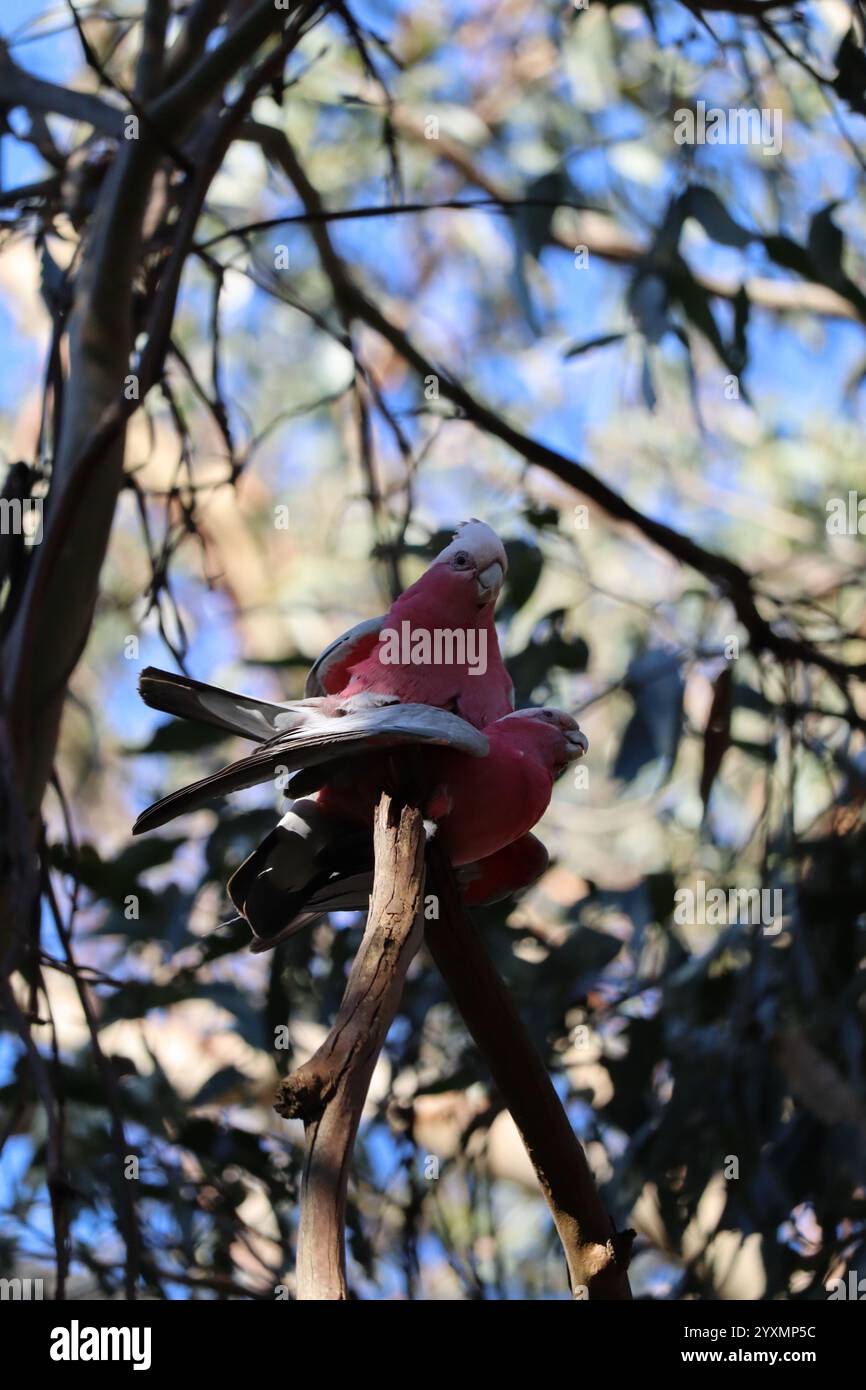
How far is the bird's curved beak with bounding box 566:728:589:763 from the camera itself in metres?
Answer: 1.70

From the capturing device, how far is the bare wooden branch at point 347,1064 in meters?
1.11

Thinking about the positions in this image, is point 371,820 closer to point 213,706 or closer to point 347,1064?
point 213,706

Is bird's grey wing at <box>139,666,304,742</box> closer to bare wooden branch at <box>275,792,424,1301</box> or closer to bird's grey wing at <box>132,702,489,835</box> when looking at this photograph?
bird's grey wing at <box>132,702,489,835</box>

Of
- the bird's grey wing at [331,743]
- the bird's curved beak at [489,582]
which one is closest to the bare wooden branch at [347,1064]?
the bird's grey wing at [331,743]

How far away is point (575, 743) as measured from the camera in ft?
5.58

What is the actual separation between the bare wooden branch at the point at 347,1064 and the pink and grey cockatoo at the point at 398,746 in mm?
115

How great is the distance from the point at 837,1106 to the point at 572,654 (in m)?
1.11

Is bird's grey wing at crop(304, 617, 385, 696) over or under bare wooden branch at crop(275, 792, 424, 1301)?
over

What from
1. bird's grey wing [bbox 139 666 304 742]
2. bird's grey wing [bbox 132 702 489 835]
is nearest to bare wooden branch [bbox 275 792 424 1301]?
bird's grey wing [bbox 132 702 489 835]

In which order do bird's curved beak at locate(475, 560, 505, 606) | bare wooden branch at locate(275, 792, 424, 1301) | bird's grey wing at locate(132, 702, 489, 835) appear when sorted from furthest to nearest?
1. bird's curved beak at locate(475, 560, 505, 606)
2. bird's grey wing at locate(132, 702, 489, 835)
3. bare wooden branch at locate(275, 792, 424, 1301)

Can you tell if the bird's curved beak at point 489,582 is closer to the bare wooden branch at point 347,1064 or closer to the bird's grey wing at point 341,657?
the bird's grey wing at point 341,657

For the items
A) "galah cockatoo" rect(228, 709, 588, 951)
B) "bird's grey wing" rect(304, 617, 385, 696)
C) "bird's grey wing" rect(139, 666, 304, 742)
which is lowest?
"galah cockatoo" rect(228, 709, 588, 951)
